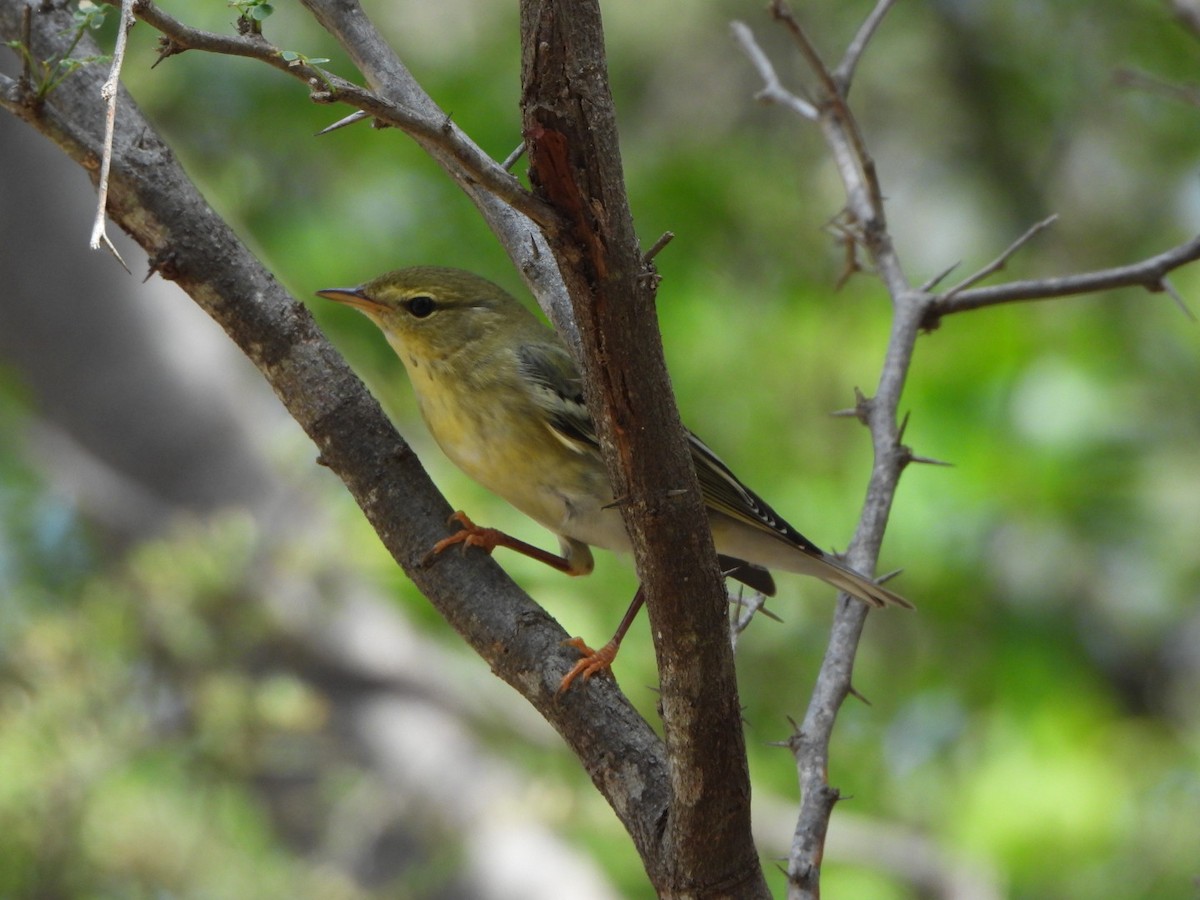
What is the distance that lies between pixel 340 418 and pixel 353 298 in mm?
1472

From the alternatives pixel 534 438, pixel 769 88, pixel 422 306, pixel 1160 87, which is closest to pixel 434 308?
pixel 422 306

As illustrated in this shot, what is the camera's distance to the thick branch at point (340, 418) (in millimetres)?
2381

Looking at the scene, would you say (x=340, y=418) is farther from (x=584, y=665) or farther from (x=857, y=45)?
(x=857, y=45)

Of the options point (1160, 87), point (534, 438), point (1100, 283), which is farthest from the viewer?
point (534, 438)

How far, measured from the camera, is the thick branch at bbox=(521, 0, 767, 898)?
166 cm

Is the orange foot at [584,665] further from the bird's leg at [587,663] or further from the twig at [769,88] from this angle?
the twig at [769,88]

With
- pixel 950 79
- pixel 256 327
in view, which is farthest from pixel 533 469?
pixel 950 79

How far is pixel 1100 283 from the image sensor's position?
9.89 ft

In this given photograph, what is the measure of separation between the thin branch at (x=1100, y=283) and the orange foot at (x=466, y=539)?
1.32 meters

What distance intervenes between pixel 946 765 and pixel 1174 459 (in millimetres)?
2110

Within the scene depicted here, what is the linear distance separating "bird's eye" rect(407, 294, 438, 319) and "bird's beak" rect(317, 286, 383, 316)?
12cm

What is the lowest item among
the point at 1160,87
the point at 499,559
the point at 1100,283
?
the point at 1100,283

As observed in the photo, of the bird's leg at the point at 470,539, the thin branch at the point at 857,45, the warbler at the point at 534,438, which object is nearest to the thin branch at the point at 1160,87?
the thin branch at the point at 857,45

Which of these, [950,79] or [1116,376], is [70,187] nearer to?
[1116,376]
